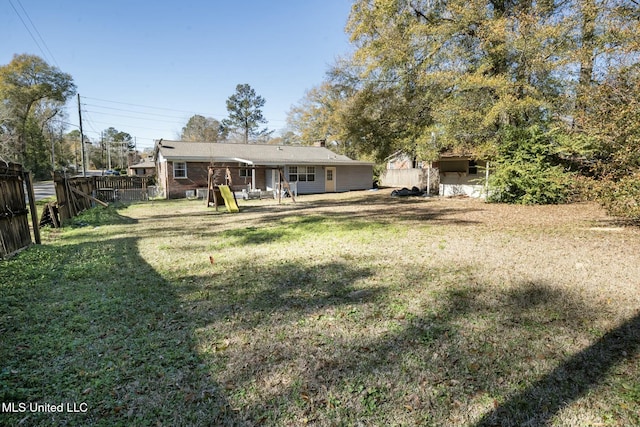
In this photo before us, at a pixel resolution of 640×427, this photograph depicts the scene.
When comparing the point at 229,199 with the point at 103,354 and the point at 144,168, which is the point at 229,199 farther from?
the point at 144,168

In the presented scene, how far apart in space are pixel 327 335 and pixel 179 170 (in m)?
20.3

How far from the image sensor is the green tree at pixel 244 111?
1870 inches

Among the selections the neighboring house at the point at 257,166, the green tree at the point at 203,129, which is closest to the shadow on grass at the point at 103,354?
the neighboring house at the point at 257,166

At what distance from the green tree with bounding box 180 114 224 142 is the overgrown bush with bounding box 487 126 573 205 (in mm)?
45609

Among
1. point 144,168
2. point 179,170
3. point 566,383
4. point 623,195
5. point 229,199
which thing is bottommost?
point 566,383

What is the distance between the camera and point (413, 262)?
5.62 m

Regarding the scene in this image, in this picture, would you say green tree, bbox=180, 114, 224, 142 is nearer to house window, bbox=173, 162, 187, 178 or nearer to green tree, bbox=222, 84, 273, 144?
green tree, bbox=222, 84, 273, 144

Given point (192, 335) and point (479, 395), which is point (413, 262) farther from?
point (192, 335)

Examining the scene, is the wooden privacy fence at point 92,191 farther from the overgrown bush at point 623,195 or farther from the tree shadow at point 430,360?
the overgrown bush at point 623,195

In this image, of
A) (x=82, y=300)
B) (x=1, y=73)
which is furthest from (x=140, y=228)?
(x=1, y=73)

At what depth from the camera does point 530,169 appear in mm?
13641

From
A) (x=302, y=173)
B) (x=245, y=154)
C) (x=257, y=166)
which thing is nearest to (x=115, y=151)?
(x=245, y=154)

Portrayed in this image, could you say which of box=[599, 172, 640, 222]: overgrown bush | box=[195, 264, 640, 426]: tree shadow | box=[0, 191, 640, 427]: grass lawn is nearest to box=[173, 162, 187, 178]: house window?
box=[0, 191, 640, 427]: grass lawn

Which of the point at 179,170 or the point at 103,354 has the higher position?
the point at 179,170
